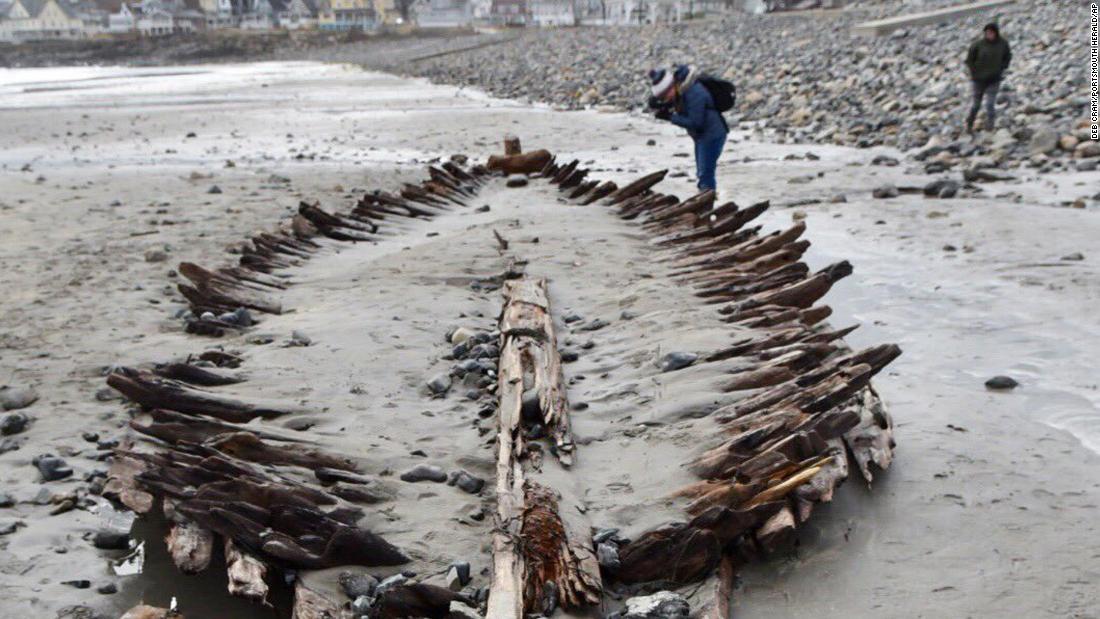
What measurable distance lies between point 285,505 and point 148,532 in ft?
3.19

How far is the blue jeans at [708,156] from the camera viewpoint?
10.2 metres

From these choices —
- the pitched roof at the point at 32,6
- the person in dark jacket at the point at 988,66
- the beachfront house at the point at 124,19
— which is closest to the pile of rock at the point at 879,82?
the person in dark jacket at the point at 988,66

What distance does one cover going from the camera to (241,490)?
371cm

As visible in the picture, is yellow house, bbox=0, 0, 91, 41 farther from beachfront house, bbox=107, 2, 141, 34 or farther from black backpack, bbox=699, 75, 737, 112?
black backpack, bbox=699, 75, 737, 112

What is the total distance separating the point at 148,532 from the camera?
164 inches

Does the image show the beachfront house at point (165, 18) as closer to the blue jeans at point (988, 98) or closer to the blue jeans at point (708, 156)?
the blue jeans at point (988, 98)

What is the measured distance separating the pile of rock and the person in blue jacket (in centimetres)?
415

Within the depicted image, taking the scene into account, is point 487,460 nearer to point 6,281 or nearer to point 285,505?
point 285,505

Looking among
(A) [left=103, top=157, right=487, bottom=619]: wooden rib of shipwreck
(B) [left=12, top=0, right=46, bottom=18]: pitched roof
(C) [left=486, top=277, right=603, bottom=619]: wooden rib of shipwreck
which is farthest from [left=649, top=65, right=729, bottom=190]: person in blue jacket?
(B) [left=12, top=0, right=46, bottom=18]: pitched roof

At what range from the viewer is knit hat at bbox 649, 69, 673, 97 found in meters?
9.99

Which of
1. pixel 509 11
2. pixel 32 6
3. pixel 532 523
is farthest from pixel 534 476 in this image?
pixel 32 6

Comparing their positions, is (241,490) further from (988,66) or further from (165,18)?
(165,18)

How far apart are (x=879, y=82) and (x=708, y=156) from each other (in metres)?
9.57

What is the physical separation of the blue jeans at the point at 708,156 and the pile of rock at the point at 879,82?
157 inches
